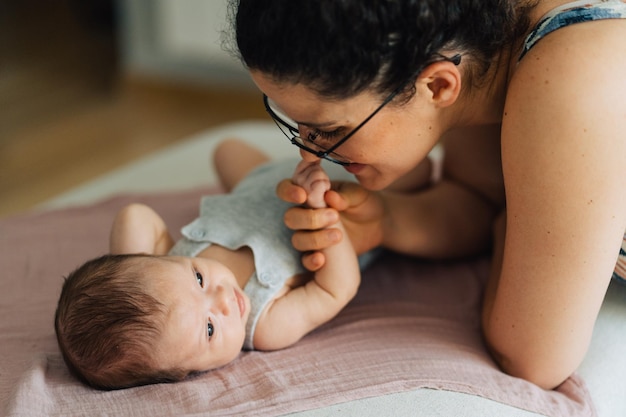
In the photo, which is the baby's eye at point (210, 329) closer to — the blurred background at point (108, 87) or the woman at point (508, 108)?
the woman at point (508, 108)

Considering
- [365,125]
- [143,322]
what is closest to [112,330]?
[143,322]

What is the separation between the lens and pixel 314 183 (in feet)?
4.20

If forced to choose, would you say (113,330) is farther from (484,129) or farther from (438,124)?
(484,129)

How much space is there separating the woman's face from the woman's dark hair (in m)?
0.03

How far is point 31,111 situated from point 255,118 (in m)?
1.12

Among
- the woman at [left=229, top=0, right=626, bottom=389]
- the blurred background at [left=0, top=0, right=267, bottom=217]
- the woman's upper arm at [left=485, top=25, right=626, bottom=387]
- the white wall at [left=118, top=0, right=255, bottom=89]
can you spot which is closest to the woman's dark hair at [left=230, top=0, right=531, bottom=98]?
the woman at [left=229, top=0, right=626, bottom=389]

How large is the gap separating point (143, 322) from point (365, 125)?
0.43 m

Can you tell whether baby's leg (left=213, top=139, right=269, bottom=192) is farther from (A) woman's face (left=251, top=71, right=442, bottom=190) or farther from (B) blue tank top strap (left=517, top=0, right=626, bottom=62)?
(B) blue tank top strap (left=517, top=0, right=626, bottom=62)

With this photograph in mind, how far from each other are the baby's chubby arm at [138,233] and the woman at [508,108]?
0.32m

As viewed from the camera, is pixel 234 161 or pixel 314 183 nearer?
pixel 314 183

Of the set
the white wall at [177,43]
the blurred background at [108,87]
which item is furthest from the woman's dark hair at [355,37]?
the white wall at [177,43]

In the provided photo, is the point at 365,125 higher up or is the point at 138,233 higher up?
the point at 365,125

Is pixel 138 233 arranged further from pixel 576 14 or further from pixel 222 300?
pixel 576 14

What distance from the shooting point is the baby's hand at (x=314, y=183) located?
1.28 meters
